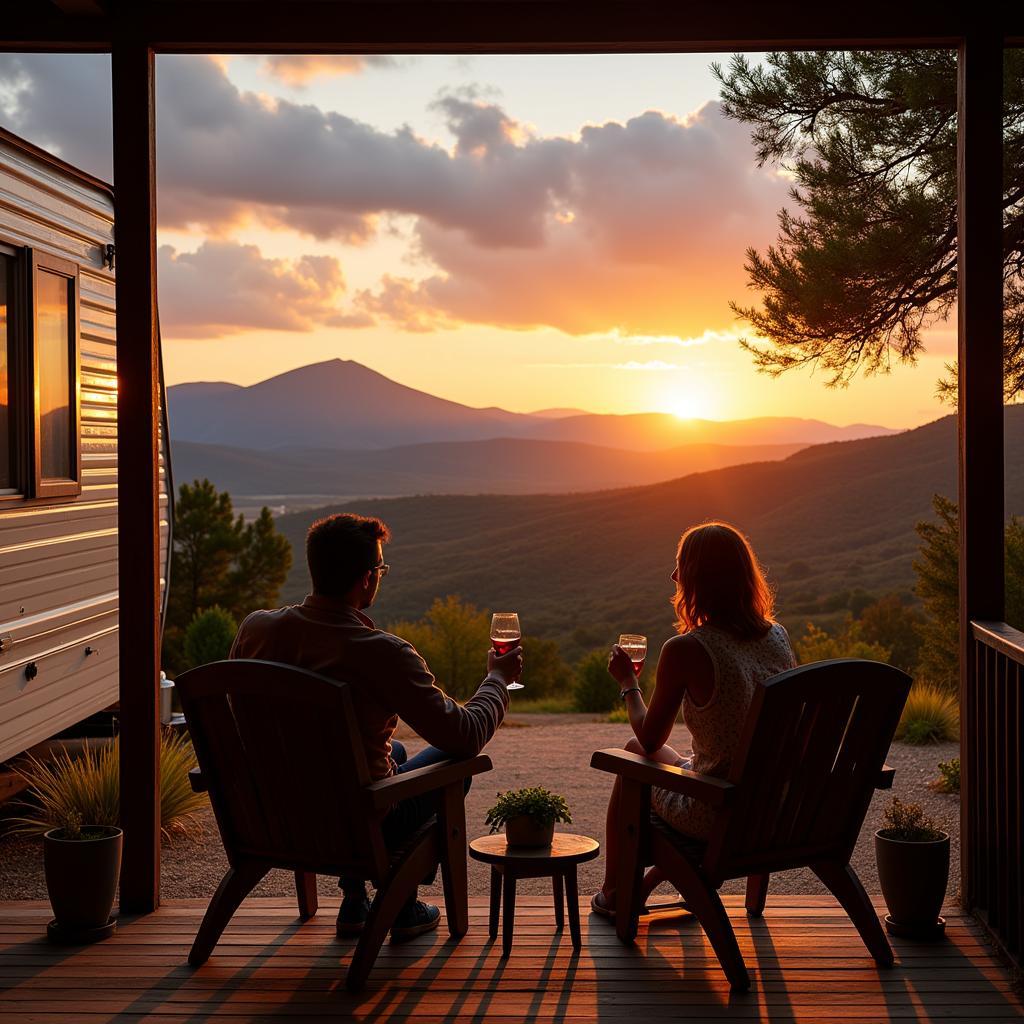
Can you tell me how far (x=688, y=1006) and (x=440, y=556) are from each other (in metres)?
49.3

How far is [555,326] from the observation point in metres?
103

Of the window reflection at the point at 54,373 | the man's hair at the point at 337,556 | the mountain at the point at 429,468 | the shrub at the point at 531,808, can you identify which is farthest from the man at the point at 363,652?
the mountain at the point at 429,468

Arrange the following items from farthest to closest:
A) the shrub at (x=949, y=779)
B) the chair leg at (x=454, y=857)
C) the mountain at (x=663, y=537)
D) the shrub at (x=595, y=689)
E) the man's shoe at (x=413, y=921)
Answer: the mountain at (x=663, y=537) → the shrub at (x=595, y=689) → the shrub at (x=949, y=779) → the man's shoe at (x=413, y=921) → the chair leg at (x=454, y=857)

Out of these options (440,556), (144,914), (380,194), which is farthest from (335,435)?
(144,914)

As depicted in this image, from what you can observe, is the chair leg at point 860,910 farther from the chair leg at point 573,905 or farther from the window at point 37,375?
the window at point 37,375

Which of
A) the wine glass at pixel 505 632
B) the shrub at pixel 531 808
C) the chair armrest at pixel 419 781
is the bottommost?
the shrub at pixel 531 808

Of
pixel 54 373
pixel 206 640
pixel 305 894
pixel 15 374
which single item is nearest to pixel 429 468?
pixel 206 640

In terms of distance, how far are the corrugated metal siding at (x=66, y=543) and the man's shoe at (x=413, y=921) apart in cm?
194

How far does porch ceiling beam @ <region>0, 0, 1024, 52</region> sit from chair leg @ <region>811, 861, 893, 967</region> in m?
2.43

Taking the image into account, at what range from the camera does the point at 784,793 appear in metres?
3.10

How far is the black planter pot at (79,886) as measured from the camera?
344cm

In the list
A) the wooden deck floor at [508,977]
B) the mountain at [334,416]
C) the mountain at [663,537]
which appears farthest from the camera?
the mountain at [334,416]

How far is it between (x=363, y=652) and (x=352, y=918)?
0.90 m

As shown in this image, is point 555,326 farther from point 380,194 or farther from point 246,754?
point 246,754
